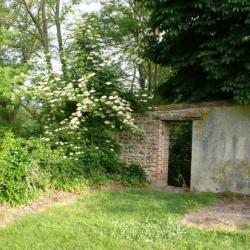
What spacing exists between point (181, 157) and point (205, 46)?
4255 mm

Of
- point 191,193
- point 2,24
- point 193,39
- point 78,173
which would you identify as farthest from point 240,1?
point 2,24

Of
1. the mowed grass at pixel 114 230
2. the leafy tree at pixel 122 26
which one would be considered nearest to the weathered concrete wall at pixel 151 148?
the mowed grass at pixel 114 230

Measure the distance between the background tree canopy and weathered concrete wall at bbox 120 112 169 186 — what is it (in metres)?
1.21

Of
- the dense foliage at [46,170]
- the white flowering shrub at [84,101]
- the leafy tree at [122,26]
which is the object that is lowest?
the dense foliage at [46,170]

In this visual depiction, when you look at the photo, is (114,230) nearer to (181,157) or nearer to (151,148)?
(151,148)

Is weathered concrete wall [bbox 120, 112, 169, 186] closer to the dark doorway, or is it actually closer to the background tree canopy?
the background tree canopy

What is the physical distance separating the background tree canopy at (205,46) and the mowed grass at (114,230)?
3.44 m

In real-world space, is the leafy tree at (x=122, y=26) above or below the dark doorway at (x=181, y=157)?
above

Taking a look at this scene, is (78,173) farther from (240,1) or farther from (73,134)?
(240,1)

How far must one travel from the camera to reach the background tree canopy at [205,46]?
972cm

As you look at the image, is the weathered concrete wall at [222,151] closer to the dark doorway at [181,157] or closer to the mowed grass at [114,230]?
the mowed grass at [114,230]

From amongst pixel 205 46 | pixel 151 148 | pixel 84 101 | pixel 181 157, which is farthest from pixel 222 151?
pixel 84 101

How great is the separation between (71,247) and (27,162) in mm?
3132

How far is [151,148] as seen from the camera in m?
11.3
